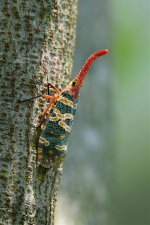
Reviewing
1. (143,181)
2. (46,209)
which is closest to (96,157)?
(46,209)

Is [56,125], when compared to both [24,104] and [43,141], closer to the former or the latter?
[43,141]

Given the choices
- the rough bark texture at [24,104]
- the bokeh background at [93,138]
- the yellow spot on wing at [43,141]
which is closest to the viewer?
Result: the rough bark texture at [24,104]

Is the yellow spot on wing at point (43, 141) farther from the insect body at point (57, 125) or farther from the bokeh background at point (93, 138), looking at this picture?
the bokeh background at point (93, 138)

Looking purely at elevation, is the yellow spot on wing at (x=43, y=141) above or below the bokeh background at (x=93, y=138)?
above

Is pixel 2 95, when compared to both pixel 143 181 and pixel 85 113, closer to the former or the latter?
pixel 85 113

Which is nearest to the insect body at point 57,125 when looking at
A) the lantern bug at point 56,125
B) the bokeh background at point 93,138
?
the lantern bug at point 56,125

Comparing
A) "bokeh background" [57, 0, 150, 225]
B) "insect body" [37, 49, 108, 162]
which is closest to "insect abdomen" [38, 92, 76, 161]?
"insect body" [37, 49, 108, 162]

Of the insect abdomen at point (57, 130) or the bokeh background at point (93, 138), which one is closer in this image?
the insect abdomen at point (57, 130)

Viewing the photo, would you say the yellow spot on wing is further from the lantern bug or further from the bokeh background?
the bokeh background
